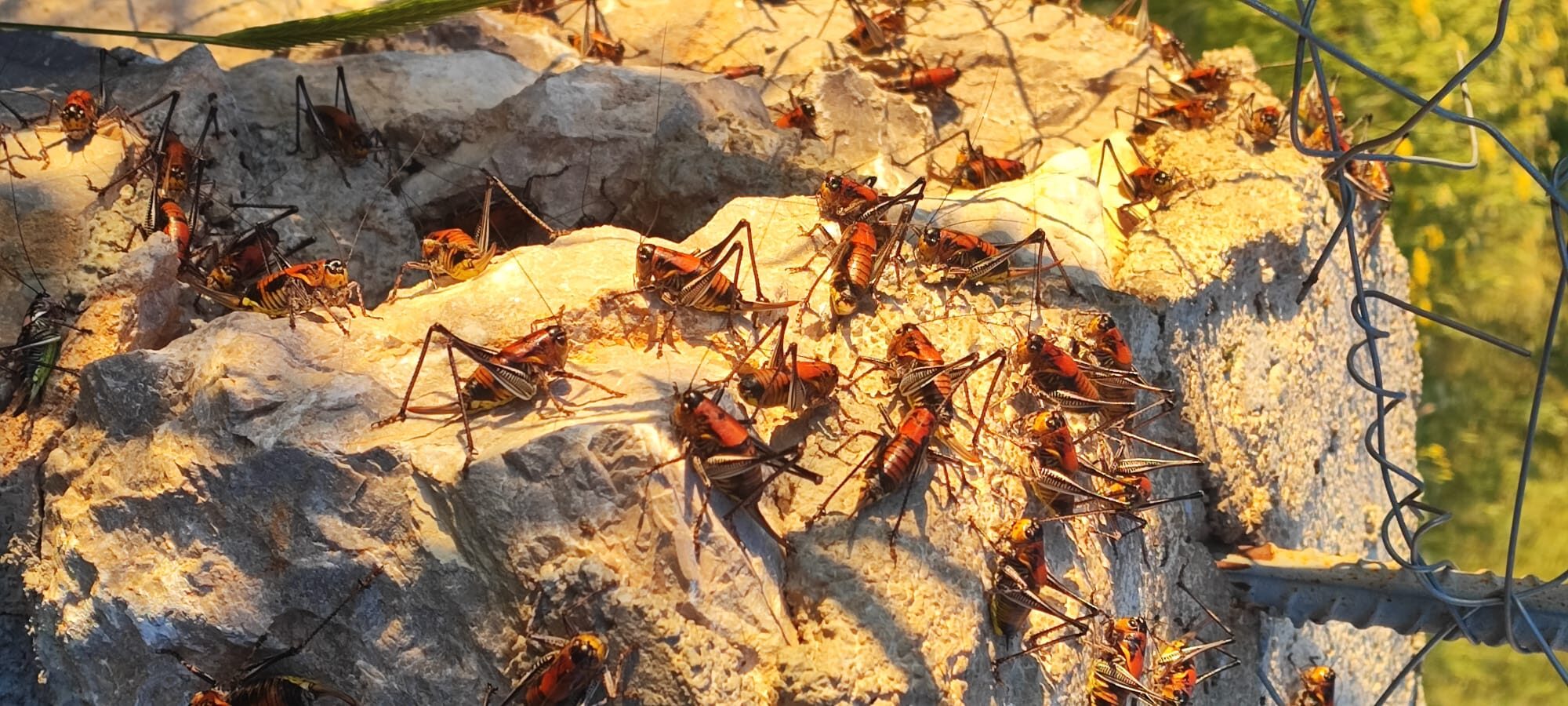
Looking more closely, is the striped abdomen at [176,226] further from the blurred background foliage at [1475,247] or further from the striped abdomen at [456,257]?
the blurred background foliage at [1475,247]

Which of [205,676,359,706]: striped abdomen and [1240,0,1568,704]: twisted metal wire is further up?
[1240,0,1568,704]: twisted metal wire

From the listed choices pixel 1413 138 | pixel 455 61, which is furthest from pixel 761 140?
pixel 1413 138

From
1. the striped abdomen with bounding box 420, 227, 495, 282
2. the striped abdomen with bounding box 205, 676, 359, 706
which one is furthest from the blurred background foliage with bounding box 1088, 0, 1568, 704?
the striped abdomen with bounding box 205, 676, 359, 706

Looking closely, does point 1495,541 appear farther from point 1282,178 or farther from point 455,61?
point 455,61

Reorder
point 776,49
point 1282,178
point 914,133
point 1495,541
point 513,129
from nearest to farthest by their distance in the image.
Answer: point 513,129 < point 1282,178 < point 914,133 < point 776,49 < point 1495,541

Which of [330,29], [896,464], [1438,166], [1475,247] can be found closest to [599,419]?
[896,464]

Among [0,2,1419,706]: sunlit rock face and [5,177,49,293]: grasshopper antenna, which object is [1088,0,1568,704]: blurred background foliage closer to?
[0,2,1419,706]: sunlit rock face

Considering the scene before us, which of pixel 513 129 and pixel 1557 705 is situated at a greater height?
pixel 513 129

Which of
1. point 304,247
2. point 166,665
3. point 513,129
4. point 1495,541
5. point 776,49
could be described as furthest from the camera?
point 1495,541
